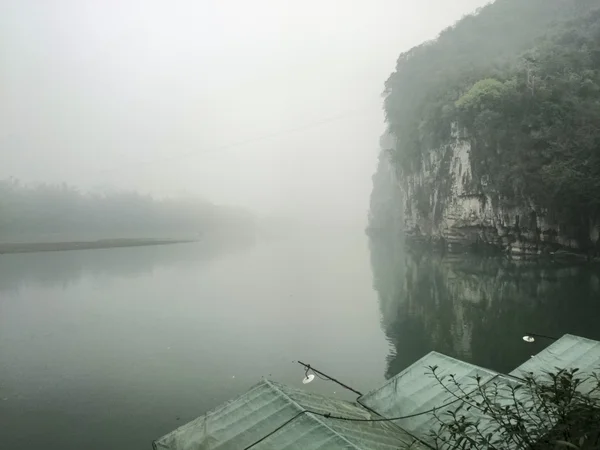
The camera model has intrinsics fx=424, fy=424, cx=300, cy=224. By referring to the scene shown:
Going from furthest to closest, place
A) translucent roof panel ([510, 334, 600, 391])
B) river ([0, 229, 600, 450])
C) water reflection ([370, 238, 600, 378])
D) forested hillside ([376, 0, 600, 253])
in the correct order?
1. forested hillside ([376, 0, 600, 253])
2. water reflection ([370, 238, 600, 378])
3. river ([0, 229, 600, 450])
4. translucent roof panel ([510, 334, 600, 391])

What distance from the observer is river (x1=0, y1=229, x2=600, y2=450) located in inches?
372

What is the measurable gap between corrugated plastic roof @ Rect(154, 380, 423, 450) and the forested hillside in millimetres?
25740

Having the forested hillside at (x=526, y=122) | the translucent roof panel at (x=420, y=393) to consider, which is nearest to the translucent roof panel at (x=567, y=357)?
the translucent roof panel at (x=420, y=393)

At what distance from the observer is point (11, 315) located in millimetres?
18234

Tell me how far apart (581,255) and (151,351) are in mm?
27305

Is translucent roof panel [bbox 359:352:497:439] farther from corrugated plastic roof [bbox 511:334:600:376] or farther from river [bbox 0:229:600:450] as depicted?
river [bbox 0:229:600:450]

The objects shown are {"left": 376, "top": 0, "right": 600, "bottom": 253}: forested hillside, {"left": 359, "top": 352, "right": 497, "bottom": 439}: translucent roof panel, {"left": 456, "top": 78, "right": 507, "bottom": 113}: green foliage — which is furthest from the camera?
{"left": 456, "top": 78, "right": 507, "bottom": 113}: green foliage

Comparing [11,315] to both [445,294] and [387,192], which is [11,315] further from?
[387,192]

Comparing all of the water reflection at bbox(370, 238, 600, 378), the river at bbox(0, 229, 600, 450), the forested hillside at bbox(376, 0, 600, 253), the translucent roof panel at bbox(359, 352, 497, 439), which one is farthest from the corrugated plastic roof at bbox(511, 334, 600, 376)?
the forested hillside at bbox(376, 0, 600, 253)

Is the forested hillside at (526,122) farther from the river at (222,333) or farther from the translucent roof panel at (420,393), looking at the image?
the translucent roof panel at (420,393)

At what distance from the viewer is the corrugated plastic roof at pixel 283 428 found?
17.5ft

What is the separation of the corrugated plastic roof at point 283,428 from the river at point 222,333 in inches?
101

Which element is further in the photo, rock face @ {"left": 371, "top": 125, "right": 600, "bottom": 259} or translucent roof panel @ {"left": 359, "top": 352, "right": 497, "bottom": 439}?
rock face @ {"left": 371, "top": 125, "right": 600, "bottom": 259}

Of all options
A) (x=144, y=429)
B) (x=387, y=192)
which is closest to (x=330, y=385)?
(x=144, y=429)
